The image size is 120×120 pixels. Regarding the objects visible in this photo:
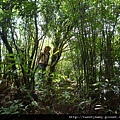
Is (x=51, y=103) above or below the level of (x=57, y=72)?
below

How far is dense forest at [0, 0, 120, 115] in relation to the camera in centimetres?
272

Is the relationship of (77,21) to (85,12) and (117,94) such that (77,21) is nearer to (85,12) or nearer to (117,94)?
(85,12)

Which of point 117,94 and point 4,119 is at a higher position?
point 117,94

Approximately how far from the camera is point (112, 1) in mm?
3020

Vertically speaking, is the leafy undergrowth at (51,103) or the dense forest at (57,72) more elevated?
the dense forest at (57,72)

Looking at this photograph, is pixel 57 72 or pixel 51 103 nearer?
pixel 51 103

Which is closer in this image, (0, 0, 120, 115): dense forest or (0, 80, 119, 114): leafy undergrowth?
(0, 80, 119, 114): leafy undergrowth

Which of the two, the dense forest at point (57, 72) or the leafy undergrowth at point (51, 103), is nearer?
the leafy undergrowth at point (51, 103)

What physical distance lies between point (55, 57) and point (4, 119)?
2.85m

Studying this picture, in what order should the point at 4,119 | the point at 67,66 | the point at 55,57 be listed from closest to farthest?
the point at 4,119 < the point at 55,57 < the point at 67,66

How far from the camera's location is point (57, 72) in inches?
123

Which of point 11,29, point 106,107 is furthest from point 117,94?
point 11,29

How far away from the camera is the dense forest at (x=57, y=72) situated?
8.93 ft

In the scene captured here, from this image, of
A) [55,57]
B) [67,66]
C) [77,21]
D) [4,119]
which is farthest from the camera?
[67,66]
